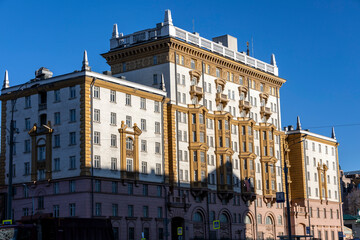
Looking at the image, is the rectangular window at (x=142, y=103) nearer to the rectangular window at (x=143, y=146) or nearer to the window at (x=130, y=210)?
the rectangular window at (x=143, y=146)

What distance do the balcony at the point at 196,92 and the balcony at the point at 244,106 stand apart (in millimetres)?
11942

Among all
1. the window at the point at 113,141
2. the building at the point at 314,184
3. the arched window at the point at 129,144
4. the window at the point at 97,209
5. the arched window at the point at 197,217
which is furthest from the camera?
the building at the point at 314,184

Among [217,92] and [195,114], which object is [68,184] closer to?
[195,114]

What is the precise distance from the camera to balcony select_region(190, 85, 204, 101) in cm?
10525

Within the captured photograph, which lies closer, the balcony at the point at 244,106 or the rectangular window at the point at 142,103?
the rectangular window at the point at 142,103

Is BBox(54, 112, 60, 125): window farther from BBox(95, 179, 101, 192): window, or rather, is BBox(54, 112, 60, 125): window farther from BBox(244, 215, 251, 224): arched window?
BBox(244, 215, 251, 224): arched window

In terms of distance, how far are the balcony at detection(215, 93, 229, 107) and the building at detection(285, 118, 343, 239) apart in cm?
2302

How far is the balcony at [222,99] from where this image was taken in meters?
Result: 111

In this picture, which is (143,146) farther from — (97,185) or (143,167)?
(97,185)

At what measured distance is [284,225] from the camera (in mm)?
125562

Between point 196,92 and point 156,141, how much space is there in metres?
12.7

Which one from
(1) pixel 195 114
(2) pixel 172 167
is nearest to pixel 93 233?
(2) pixel 172 167

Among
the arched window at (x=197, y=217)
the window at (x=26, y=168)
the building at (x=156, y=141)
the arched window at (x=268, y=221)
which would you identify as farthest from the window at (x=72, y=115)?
the arched window at (x=268, y=221)

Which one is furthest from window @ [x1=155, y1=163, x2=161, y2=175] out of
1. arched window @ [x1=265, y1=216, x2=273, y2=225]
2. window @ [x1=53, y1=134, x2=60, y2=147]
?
arched window @ [x1=265, y1=216, x2=273, y2=225]
